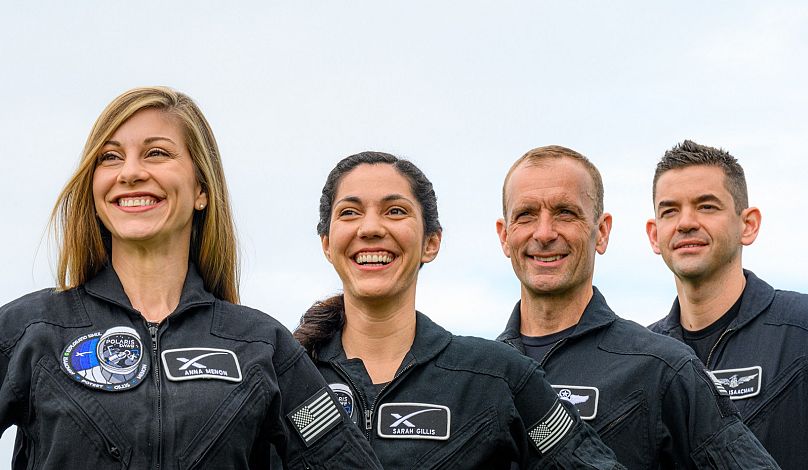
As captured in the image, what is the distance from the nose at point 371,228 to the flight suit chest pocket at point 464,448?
1.01 m

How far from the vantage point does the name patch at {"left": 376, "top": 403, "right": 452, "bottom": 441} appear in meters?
5.19

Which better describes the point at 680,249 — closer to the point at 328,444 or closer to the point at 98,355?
the point at 328,444

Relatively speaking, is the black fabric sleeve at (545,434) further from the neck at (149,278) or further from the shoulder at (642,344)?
the neck at (149,278)

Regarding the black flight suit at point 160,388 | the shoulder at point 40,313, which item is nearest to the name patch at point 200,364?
the black flight suit at point 160,388

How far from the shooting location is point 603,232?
676cm

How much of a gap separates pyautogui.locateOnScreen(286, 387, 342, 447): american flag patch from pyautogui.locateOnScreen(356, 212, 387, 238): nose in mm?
973

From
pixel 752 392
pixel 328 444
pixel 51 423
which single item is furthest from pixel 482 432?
pixel 752 392

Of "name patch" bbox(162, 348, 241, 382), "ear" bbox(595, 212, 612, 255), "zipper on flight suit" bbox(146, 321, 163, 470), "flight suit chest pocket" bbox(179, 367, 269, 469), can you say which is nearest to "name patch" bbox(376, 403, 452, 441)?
"flight suit chest pocket" bbox(179, 367, 269, 469)

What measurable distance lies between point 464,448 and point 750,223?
3.84m

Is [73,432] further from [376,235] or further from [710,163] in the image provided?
[710,163]

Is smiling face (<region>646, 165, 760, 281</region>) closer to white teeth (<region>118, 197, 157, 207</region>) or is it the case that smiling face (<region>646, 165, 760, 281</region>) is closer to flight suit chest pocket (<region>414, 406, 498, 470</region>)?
flight suit chest pocket (<region>414, 406, 498, 470</region>)

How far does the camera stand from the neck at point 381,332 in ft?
18.0

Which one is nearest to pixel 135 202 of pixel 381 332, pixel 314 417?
pixel 314 417

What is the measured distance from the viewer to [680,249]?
25.3ft
